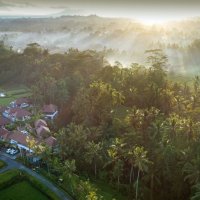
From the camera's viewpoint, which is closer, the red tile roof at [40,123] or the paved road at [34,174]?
the paved road at [34,174]

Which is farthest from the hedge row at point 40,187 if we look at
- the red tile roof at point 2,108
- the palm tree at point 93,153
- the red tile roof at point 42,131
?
the red tile roof at point 2,108

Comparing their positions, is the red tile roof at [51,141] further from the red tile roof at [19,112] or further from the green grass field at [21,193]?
the red tile roof at [19,112]

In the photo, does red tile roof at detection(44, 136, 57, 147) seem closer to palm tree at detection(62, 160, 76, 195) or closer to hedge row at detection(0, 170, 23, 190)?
hedge row at detection(0, 170, 23, 190)

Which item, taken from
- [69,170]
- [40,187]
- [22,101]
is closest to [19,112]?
[22,101]

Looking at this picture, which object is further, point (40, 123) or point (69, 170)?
point (40, 123)

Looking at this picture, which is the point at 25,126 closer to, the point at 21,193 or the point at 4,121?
the point at 4,121

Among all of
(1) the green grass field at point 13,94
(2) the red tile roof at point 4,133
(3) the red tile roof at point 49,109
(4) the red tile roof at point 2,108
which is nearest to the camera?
(2) the red tile roof at point 4,133

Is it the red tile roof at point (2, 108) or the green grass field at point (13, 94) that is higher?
the red tile roof at point (2, 108)

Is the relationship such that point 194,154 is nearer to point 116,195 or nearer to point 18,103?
point 116,195
